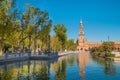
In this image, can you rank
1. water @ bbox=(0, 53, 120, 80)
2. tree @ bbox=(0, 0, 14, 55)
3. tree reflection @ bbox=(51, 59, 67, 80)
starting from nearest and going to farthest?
water @ bbox=(0, 53, 120, 80)
tree reflection @ bbox=(51, 59, 67, 80)
tree @ bbox=(0, 0, 14, 55)

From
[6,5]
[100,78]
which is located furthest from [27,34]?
[100,78]

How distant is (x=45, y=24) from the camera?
69.8 m

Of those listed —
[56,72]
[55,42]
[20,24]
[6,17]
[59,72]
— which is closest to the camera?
[56,72]

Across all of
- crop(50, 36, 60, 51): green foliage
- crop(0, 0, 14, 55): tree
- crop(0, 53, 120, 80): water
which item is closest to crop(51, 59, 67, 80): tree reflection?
crop(0, 53, 120, 80): water

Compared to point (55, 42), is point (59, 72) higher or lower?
lower

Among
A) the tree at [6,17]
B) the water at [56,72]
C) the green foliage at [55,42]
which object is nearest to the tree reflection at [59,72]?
the water at [56,72]

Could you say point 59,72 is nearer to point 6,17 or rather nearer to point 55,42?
point 6,17

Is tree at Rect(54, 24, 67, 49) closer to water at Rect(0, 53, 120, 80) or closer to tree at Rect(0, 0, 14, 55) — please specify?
tree at Rect(0, 0, 14, 55)

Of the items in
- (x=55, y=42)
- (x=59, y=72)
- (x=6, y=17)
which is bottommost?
(x=59, y=72)

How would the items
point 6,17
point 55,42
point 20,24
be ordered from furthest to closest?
point 55,42 → point 20,24 → point 6,17

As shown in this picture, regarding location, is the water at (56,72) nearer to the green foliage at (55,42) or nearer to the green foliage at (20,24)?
the green foliage at (20,24)

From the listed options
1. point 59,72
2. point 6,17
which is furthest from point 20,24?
point 59,72

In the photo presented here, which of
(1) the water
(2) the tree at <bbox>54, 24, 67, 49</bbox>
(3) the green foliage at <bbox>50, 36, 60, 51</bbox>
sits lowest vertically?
(1) the water

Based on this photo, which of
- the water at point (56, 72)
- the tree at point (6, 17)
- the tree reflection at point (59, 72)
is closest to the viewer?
the water at point (56, 72)
